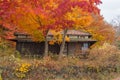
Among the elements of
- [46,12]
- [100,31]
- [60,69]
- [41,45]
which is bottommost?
[60,69]

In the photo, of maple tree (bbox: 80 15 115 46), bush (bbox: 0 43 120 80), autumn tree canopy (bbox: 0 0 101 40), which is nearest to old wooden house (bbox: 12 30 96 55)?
maple tree (bbox: 80 15 115 46)

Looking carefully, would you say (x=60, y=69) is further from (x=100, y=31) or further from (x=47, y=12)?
(x=100, y=31)

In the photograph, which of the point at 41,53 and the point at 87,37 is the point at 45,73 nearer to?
the point at 41,53

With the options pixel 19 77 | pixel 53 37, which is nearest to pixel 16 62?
pixel 19 77

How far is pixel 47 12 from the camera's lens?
26.2 meters

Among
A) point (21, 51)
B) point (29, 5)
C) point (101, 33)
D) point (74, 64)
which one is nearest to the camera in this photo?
point (74, 64)

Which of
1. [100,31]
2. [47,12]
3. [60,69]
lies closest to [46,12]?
[47,12]

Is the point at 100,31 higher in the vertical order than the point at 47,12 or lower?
lower

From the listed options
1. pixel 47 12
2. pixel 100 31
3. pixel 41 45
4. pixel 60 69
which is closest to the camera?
pixel 60 69

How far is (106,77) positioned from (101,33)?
876 inches

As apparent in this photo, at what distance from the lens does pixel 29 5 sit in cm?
2478

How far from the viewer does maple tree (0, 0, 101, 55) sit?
2448 centimetres

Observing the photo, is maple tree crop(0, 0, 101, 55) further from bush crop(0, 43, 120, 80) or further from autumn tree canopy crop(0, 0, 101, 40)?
bush crop(0, 43, 120, 80)

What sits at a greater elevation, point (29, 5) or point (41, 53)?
point (29, 5)
